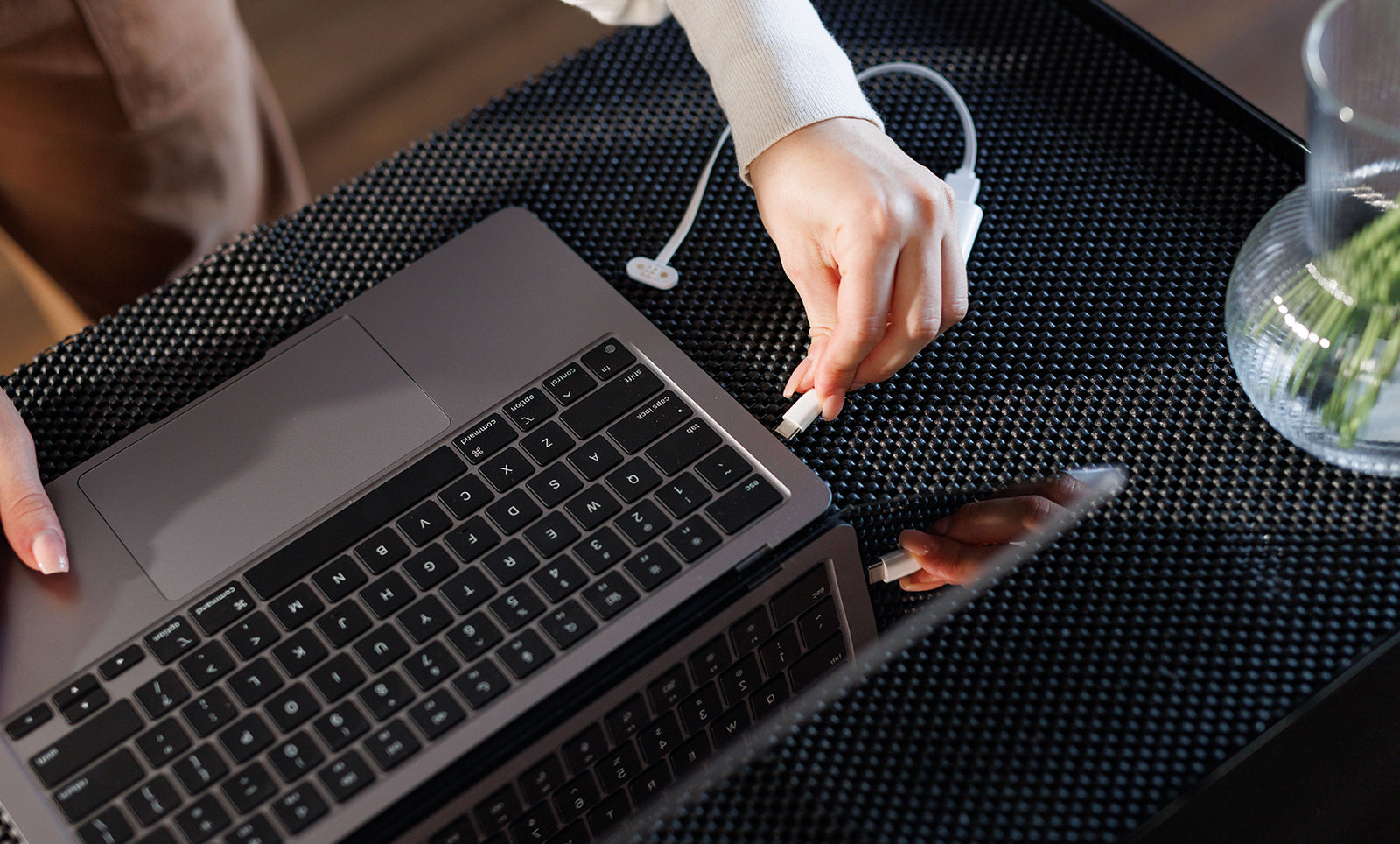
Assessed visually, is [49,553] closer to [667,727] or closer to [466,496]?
[466,496]

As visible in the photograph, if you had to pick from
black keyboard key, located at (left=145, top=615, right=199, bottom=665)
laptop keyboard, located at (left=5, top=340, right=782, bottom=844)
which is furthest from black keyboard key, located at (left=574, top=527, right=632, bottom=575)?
black keyboard key, located at (left=145, top=615, right=199, bottom=665)

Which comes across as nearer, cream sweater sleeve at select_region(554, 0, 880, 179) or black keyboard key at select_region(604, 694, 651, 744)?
black keyboard key at select_region(604, 694, 651, 744)

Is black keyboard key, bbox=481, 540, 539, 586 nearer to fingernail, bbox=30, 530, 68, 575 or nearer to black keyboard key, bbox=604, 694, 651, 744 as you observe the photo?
black keyboard key, bbox=604, 694, 651, 744

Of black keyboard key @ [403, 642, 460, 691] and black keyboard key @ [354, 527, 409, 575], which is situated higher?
black keyboard key @ [354, 527, 409, 575]

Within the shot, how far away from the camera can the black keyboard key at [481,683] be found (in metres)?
0.54

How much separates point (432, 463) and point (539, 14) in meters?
1.34

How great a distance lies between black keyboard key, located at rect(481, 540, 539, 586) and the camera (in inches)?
22.4

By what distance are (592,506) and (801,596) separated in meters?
0.12

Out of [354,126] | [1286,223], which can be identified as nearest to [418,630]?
[1286,223]

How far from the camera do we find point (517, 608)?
0.56 m

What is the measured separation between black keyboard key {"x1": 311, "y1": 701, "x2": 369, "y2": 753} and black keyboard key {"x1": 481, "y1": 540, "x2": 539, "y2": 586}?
9cm

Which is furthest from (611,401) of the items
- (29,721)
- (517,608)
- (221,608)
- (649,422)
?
(29,721)

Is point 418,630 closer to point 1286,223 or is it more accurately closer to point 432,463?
point 432,463

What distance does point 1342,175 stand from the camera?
1.64ft
